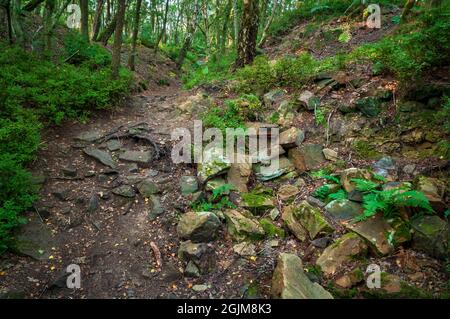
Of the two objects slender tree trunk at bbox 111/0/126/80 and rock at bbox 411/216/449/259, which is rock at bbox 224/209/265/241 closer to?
rock at bbox 411/216/449/259

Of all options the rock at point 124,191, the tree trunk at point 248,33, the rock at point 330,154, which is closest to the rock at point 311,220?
the rock at point 330,154

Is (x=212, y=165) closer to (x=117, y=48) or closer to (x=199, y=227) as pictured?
(x=199, y=227)

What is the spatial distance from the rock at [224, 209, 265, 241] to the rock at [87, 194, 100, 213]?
2.29 metres

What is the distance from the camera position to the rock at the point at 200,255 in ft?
14.1

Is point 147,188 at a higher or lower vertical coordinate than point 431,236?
higher

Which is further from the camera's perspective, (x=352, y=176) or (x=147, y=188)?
(x=147, y=188)

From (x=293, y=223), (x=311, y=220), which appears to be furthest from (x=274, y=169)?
(x=311, y=220)

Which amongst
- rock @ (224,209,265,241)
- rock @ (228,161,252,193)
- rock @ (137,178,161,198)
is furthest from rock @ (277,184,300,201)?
rock @ (137,178,161,198)

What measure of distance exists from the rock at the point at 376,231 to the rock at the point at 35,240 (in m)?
4.44

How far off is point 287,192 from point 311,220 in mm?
905

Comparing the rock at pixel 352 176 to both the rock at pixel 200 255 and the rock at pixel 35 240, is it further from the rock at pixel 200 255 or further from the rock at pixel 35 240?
the rock at pixel 35 240

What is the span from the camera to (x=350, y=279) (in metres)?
3.79

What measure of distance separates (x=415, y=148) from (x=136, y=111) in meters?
6.91
